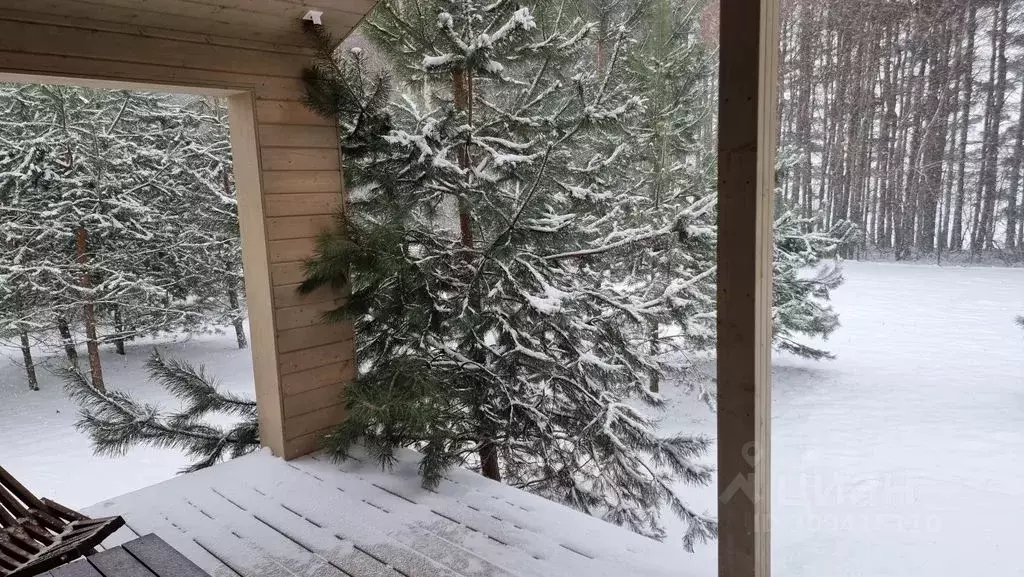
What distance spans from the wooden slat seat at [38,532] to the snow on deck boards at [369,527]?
38cm

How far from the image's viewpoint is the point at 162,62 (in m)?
2.53

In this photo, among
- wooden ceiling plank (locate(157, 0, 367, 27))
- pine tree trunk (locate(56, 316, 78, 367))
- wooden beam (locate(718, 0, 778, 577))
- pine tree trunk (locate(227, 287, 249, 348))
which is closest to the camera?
wooden beam (locate(718, 0, 778, 577))

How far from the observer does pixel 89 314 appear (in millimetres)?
7379

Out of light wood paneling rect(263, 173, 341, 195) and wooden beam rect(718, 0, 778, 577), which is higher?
light wood paneling rect(263, 173, 341, 195)

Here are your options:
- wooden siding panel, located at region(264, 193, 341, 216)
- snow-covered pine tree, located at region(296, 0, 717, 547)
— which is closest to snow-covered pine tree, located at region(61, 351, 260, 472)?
snow-covered pine tree, located at region(296, 0, 717, 547)

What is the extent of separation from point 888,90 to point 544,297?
1.89 metres

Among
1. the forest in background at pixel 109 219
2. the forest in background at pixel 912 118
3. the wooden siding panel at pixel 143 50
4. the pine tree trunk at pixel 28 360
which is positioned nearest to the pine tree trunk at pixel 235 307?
the forest in background at pixel 109 219

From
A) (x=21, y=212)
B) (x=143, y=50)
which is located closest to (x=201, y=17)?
(x=143, y=50)

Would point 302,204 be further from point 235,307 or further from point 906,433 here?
point 235,307

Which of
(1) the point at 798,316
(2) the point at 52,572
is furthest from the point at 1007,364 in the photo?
(2) the point at 52,572

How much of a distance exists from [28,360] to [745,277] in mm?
9096

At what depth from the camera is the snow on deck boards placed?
2137 millimetres

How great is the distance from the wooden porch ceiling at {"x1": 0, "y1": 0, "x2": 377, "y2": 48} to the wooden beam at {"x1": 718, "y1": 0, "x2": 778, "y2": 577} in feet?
6.75

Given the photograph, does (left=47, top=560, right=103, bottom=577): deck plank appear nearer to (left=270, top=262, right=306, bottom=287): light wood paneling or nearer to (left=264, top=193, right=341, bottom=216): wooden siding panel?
(left=270, top=262, right=306, bottom=287): light wood paneling
